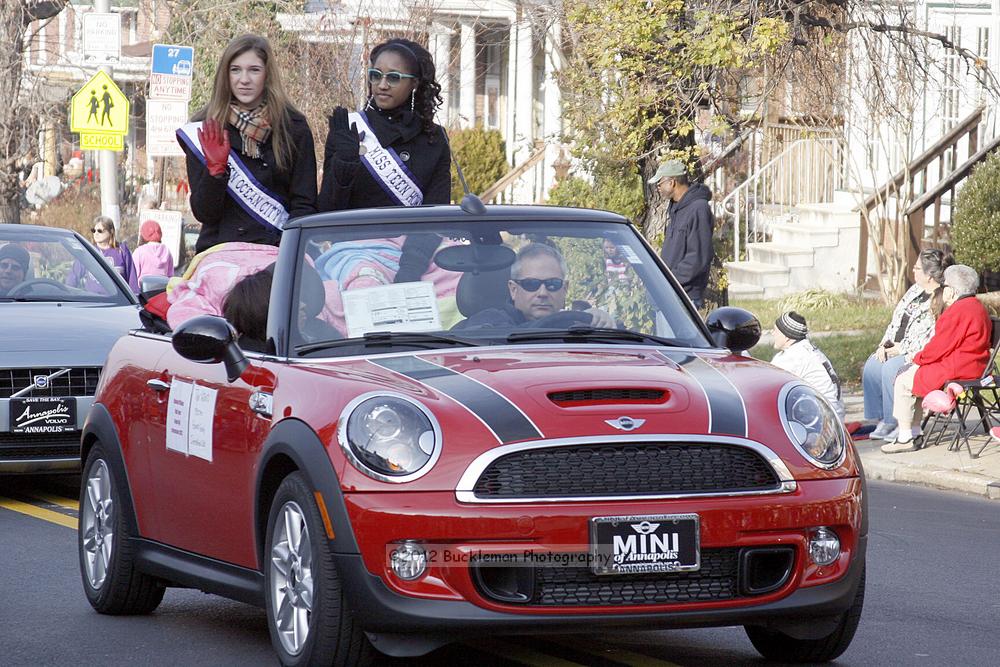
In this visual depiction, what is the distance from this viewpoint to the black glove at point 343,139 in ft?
27.1

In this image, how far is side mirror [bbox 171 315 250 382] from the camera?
20.8ft

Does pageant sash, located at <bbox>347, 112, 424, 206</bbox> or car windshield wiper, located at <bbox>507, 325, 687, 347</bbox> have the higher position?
pageant sash, located at <bbox>347, 112, 424, 206</bbox>

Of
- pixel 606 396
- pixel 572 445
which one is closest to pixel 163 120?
pixel 606 396

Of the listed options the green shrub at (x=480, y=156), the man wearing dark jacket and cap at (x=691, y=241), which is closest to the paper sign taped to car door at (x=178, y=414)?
the man wearing dark jacket and cap at (x=691, y=241)

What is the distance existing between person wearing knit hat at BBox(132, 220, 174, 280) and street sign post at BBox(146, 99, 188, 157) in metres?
1.97

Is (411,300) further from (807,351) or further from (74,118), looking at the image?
(74,118)

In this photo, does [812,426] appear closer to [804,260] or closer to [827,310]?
[827,310]

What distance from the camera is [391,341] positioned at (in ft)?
20.8

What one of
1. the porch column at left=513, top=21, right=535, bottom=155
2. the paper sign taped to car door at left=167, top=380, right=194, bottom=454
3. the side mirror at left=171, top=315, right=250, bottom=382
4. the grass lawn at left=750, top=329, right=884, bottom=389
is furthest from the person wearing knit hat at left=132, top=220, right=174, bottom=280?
the porch column at left=513, top=21, right=535, bottom=155

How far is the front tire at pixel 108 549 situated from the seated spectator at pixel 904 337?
7714mm

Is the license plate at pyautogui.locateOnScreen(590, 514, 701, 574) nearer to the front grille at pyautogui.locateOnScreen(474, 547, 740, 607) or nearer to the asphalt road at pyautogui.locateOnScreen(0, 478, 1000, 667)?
the front grille at pyautogui.locateOnScreen(474, 547, 740, 607)

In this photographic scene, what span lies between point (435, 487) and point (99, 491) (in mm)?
2819

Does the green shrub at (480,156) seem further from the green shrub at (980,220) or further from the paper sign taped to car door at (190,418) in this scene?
the paper sign taped to car door at (190,418)

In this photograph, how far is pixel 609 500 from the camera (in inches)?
214
